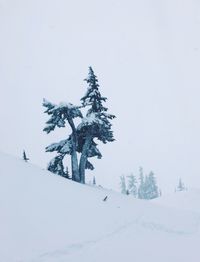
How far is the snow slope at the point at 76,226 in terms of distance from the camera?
12531mm

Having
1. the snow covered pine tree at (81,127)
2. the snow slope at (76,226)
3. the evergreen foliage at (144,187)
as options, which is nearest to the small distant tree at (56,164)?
the snow covered pine tree at (81,127)

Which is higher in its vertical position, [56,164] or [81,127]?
[81,127]

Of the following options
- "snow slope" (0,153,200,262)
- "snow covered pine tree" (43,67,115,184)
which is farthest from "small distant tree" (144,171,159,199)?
"snow slope" (0,153,200,262)

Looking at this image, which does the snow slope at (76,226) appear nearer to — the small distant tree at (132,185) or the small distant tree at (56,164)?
the small distant tree at (56,164)

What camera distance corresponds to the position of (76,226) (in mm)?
15195

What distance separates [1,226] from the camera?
13023 millimetres

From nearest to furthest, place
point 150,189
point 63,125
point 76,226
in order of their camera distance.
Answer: point 76,226, point 63,125, point 150,189

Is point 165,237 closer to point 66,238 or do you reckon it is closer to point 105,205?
point 105,205

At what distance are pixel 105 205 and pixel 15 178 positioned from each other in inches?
222

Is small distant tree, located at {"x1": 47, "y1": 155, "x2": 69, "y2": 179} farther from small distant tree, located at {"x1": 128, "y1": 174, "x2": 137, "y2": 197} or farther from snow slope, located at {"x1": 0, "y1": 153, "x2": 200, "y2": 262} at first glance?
small distant tree, located at {"x1": 128, "y1": 174, "x2": 137, "y2": 197}

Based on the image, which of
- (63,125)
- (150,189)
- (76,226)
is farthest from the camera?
(150,189)

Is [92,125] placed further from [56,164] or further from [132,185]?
[132,185]

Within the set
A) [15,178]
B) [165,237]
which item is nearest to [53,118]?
[15,178]

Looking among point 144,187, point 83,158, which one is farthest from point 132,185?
point 83,158
